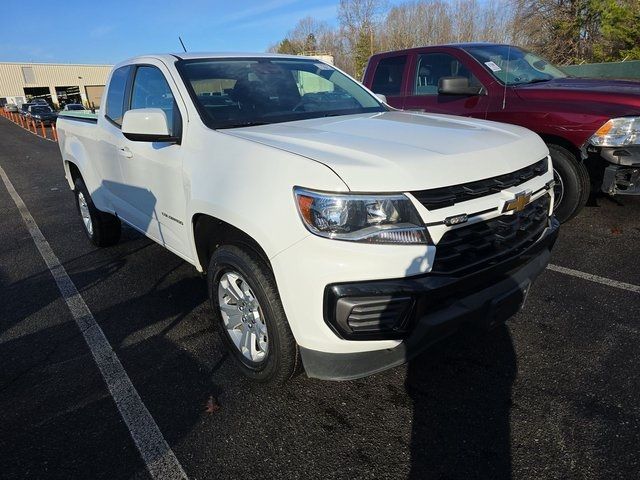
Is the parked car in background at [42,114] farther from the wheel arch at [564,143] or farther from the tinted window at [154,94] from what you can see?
the wheel arch at [564,143]

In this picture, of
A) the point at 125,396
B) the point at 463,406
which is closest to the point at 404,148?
the point at 463,406

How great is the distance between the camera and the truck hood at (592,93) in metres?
4.20

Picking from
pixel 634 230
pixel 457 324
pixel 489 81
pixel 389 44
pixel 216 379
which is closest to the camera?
pixel 457 324

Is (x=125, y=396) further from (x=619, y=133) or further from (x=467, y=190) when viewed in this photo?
(x=619, y=133)

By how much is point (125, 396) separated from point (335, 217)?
1.62 metres

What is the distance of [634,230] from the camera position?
4.70 metres

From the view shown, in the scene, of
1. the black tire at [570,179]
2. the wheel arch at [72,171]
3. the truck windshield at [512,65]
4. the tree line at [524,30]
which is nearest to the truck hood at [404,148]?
the black tire at [570,179]

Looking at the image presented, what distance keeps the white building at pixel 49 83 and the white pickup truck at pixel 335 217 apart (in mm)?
77472

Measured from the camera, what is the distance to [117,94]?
13.5 feet

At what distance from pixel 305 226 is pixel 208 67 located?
1854 millimetres

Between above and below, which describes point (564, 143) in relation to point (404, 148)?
below

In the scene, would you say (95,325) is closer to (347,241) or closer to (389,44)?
(347,241)

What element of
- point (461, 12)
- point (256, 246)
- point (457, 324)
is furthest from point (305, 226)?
point (461, 12)

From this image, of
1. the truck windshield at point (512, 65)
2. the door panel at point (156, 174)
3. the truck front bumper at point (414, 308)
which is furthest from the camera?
the truck windshield at point (512, 65)
